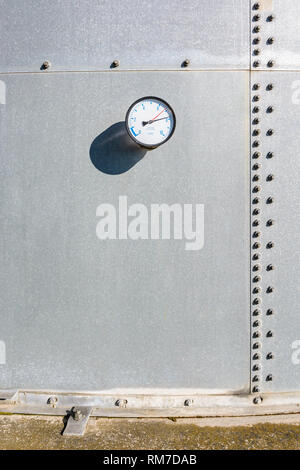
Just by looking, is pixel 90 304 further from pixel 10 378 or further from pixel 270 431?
pixel 270 431

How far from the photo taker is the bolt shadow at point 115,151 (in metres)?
1.78

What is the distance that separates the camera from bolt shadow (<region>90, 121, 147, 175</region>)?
5.85 ft

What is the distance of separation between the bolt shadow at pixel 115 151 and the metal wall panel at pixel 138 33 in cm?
35

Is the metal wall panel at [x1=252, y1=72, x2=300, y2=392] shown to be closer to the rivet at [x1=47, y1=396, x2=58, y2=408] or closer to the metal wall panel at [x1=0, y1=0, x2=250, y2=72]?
the metal wall panel at [x1=0, y1=0, x2=250, y2=72]

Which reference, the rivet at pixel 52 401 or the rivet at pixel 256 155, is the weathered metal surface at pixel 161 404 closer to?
the rivet at pixel 52 401

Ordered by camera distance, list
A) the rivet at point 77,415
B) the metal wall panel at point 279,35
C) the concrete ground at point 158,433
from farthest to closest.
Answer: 1. the metal wall panel at point 279,35
2. the rivet at point 77,415
3. the concrete ground at point 158,433

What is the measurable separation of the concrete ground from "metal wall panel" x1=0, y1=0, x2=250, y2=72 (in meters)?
1.85

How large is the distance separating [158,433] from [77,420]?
41 centimetres

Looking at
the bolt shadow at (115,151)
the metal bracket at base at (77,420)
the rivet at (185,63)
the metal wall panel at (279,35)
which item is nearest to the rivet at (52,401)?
the metal bracket at base at (77,420)

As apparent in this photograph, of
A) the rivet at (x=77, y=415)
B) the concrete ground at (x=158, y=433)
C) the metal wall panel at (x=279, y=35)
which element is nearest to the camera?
the concrete ground at (x=158, y=433)

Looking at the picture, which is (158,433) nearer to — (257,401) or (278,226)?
(257,401)

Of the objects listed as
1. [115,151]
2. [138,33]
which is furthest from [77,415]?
[138,33]

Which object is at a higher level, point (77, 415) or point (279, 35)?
point (279, 35)

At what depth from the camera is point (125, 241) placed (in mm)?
1785
